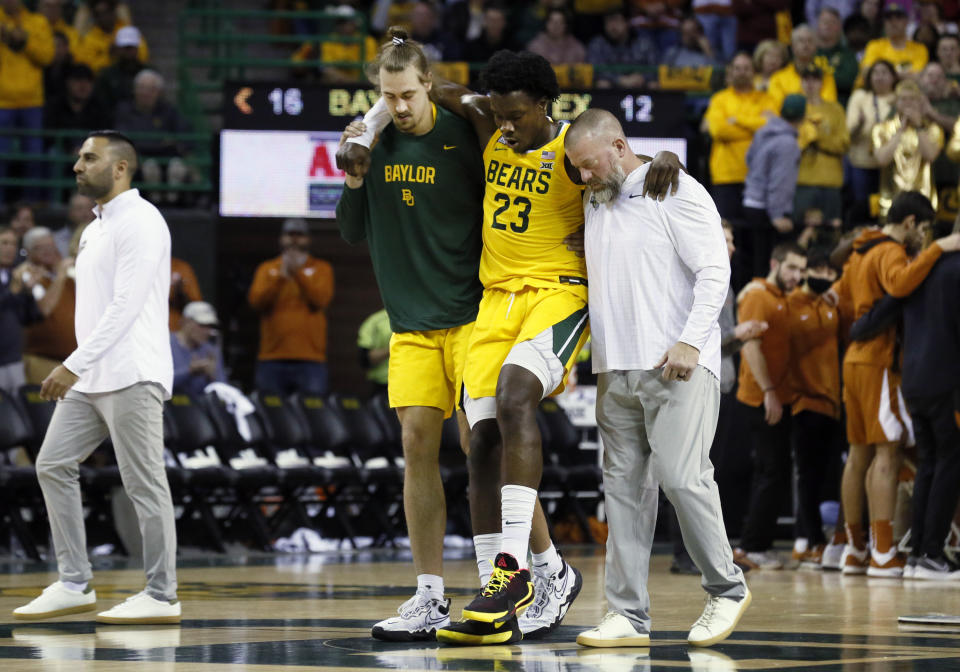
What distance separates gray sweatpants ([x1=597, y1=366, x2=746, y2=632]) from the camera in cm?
527

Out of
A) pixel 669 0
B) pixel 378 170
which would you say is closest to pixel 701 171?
pixel 669 0

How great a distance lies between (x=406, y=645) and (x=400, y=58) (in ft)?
6.93

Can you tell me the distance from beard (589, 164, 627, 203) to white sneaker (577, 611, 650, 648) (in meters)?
1.45

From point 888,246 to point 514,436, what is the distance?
4.47 m

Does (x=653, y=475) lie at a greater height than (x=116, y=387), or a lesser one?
lesser

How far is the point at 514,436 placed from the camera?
532cm

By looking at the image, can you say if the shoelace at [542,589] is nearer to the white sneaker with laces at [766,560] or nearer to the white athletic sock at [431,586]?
the white athletic sock at [431,586]

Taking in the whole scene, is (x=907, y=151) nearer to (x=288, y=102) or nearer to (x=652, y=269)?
(x=288, y=102)

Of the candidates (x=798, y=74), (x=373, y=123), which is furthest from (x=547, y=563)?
(x=798, y=74)

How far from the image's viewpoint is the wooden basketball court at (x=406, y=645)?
15.7 ft

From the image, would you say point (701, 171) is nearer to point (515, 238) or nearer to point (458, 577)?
point (458, 577)

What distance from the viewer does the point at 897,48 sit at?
51.3 ft

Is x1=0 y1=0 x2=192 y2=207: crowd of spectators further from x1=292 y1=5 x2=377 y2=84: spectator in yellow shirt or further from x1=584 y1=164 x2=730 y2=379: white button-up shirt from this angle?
x1=584 y1=164 x2=730 y2=379: white button-up shirt

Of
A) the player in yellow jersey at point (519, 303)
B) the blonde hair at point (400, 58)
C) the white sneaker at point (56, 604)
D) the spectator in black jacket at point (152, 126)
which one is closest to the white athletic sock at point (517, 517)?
the player in yellow jersey at point (519, 303)
